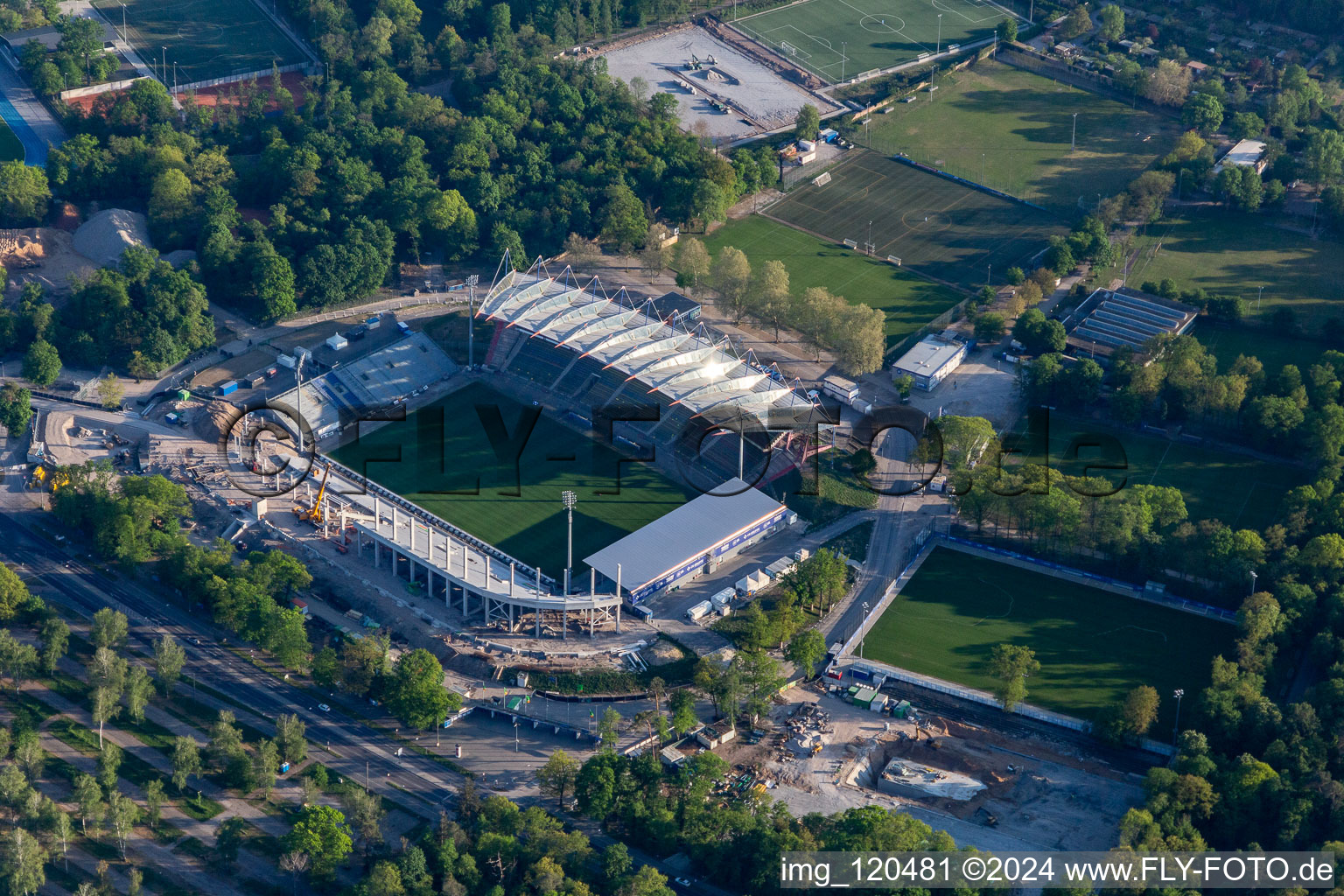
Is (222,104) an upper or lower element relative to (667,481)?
upper

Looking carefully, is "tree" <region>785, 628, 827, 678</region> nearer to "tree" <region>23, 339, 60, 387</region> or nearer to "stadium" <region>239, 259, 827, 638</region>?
"stadium" <region>239, 259, 827, 638</region>

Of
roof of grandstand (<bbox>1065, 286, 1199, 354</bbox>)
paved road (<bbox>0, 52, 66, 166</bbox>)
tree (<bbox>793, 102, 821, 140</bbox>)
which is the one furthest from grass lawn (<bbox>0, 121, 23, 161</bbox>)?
roof of grandstand (<bbox>1065, 286, 1199, 354</bbox>)

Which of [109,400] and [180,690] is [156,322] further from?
[180,690]

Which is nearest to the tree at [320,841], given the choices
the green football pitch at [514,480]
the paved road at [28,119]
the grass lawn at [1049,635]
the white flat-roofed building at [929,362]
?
the green football pitch at [514,480]

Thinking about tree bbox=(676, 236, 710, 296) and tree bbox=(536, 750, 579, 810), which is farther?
tree bbox=(676, 236, 710, 296)

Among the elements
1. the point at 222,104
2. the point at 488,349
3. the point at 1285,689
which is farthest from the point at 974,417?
the point at 222,104

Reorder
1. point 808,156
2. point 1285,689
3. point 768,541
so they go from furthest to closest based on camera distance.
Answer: point 808,156 → point 768,541 → point 1285,689
